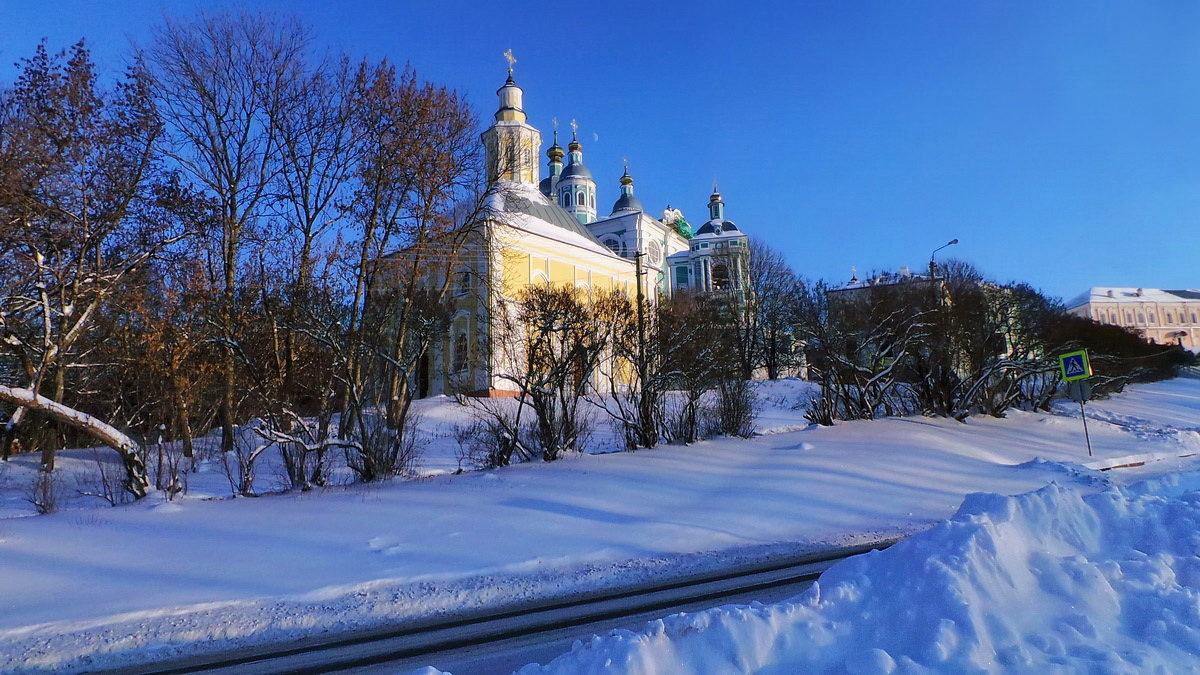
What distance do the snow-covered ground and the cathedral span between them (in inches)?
164

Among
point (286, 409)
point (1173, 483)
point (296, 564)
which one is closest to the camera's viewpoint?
point (296, 564)

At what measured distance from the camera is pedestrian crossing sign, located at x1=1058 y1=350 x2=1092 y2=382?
50.2ft

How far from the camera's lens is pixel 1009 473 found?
1257 centimetres

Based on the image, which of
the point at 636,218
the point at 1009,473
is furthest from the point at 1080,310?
the point at 1009,473

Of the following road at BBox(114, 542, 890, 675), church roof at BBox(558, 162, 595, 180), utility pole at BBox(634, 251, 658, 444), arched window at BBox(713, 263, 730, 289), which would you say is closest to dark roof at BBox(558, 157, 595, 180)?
church roof at BBox(558, 162, 595, 180)

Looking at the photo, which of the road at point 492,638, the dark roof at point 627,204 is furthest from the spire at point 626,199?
the road at point 492,638

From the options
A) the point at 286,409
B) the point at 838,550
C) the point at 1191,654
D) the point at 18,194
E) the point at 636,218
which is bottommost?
the point at 838,550

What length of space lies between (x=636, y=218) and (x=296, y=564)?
49.6 metres

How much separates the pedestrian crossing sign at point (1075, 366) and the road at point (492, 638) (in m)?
12.7

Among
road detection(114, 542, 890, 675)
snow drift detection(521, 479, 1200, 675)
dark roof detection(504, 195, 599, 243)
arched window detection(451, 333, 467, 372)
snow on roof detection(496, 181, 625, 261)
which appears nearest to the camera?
snow drift detection(521, 479, 1200, 675)

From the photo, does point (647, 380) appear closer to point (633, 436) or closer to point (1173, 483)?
point (633, 436)

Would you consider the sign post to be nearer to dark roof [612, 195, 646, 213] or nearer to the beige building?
dark roof [612, 195, 646, 213]

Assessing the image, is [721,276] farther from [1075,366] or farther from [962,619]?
[962,619]

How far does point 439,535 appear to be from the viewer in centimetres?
818
